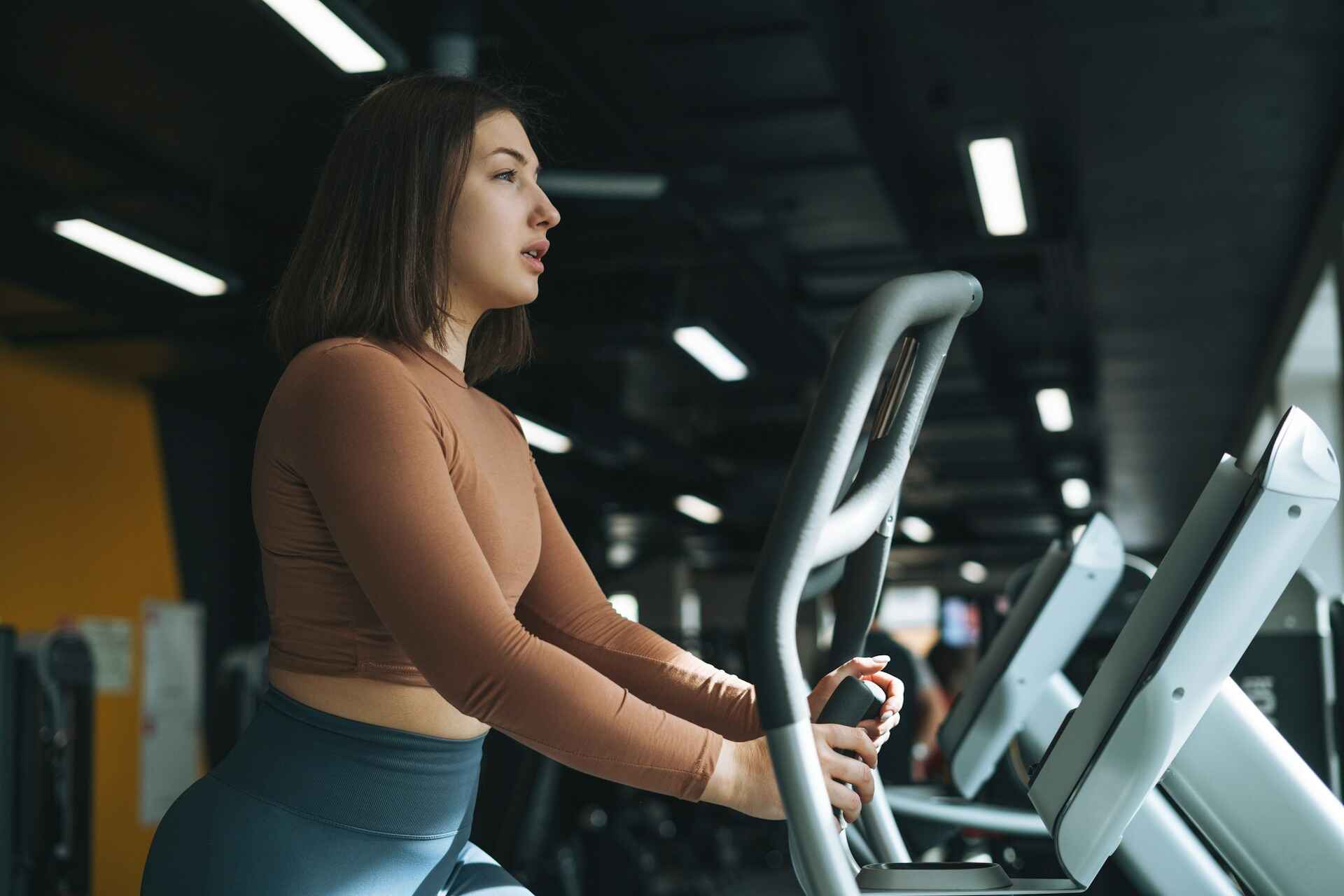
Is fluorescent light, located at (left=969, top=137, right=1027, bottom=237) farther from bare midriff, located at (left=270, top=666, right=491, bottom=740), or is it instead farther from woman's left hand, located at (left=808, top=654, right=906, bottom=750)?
bare midriff, located at (left=270, top=666, right=491, bottom=740)

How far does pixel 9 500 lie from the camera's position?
736cm

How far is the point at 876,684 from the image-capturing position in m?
1.06

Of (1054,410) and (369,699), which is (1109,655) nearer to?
(369,699)

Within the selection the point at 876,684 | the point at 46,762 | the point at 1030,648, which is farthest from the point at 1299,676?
the point at 46,762

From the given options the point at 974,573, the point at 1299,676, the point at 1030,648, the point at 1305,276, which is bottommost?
the point at 1030,648

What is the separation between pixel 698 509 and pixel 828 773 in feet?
44.1

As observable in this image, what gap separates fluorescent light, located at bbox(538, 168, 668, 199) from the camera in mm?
4391

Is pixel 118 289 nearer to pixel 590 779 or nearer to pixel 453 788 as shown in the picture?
pixel 590 779

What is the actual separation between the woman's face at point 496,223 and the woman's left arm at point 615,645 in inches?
6.7

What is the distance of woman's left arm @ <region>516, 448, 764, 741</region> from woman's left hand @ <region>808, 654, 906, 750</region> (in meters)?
0.12

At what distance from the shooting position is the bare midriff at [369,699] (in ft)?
3.44

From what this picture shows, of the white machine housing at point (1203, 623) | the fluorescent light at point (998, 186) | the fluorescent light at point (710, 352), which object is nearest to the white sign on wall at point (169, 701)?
the fluorescent light at point (710, 352)

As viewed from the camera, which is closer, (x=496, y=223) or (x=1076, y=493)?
(x=496, y=223)

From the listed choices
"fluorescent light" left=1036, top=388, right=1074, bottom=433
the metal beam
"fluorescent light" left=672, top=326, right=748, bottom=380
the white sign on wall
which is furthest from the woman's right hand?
"fluorescent light" left=1036, top=388, right=1074, bottom=433
